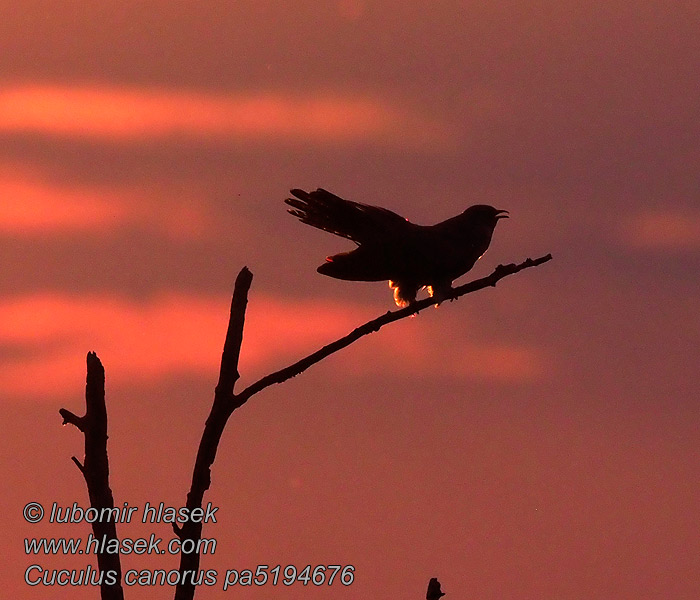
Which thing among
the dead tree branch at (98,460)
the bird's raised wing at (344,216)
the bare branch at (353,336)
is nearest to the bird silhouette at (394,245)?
the bird's raised wing at (344,216)

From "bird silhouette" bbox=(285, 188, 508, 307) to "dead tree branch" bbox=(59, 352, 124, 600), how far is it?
3.79 metres

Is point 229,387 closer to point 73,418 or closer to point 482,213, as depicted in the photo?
point 73,418

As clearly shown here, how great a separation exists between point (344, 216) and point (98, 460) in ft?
14.3

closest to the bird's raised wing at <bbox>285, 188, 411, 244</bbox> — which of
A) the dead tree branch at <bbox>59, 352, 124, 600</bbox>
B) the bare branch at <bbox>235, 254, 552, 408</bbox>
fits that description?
the bare branch at <bbox>235, 254, 552, 408</bbox>

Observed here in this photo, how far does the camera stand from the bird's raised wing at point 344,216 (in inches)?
471

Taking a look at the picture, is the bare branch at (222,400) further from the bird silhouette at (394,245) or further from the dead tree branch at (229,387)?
the bird silhouette at (394,245)

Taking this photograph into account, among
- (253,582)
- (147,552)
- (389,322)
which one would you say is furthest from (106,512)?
(389,322)

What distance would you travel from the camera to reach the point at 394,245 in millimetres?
12609

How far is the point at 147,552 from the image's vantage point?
9945mm

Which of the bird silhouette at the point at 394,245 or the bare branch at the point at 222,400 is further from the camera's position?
the bird silhouette at the point at 394,245

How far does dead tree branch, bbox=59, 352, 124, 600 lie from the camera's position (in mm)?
8930

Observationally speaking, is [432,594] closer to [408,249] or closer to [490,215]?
[408,249]

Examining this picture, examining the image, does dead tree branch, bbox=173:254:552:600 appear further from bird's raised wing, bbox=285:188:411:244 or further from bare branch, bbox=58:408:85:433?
bird's raised wing, bbox=285:188:411:244

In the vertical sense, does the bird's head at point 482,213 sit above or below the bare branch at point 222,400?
above
